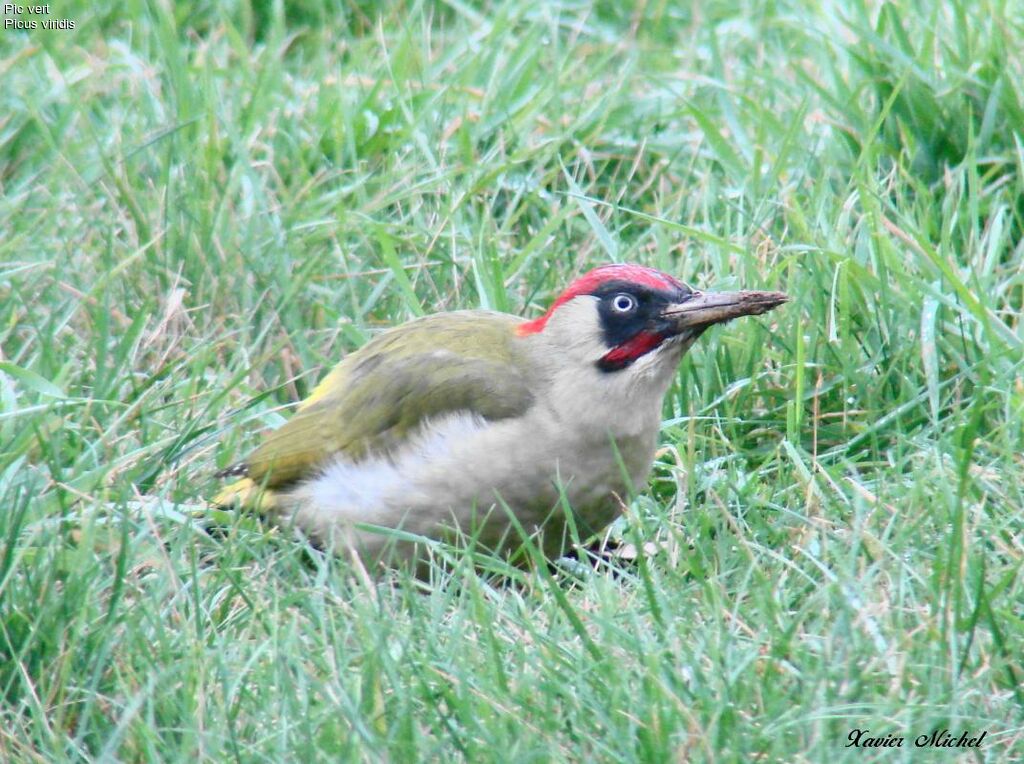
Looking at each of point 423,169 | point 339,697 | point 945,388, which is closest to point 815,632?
point 339,697

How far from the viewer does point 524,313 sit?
15.2 ft

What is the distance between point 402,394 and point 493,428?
10.4 inches

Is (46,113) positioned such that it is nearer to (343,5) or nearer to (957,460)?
(343,5)

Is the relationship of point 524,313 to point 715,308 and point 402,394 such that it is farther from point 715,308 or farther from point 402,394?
point 715,308

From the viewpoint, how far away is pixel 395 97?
16.8 ft

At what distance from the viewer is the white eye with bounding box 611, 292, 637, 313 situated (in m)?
3.85

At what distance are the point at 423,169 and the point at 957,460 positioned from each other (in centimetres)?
206
